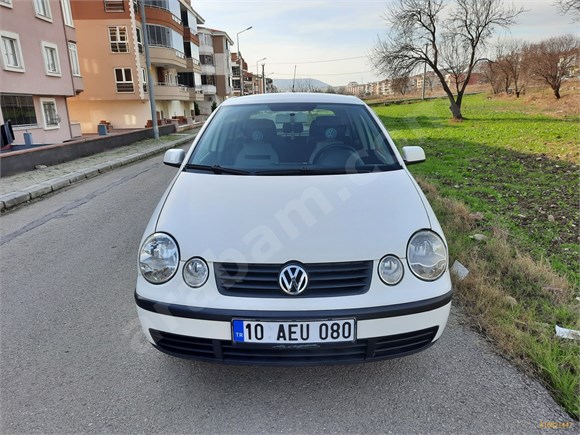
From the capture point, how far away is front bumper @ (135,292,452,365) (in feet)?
6.36

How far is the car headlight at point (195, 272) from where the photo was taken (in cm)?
203

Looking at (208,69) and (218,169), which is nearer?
(218,169)

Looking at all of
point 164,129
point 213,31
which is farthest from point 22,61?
point 213,31

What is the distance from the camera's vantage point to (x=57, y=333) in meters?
2.88

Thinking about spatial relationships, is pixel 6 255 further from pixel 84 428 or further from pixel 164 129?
pixel 164 129

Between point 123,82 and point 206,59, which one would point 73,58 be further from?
point 206,59

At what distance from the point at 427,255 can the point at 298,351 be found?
2.86 feet

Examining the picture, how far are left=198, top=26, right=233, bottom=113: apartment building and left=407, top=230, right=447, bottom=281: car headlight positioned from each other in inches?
2033

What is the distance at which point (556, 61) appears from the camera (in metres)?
34.5

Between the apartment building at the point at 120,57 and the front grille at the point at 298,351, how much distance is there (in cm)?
2789

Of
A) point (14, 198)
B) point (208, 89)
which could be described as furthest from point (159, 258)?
point (208, 89)

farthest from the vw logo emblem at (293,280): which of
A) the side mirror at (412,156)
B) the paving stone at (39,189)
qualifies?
the paving stone at (39,189)

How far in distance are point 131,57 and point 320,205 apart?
32262 mm

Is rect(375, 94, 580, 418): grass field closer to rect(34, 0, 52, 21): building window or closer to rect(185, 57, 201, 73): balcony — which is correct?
rect(34, 0, 52, 21): building window
